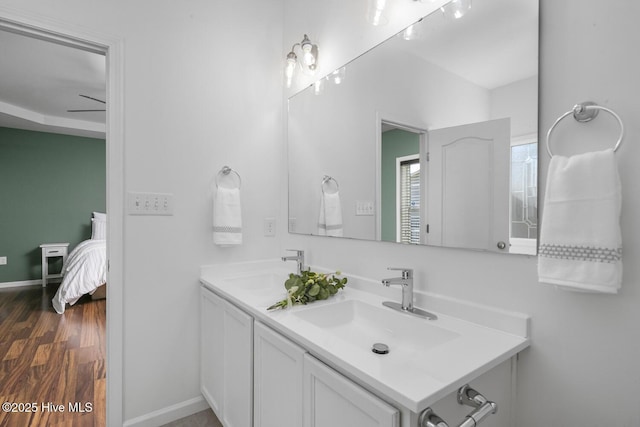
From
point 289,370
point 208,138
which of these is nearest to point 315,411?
point 289,370

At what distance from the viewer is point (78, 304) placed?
3.80 metres

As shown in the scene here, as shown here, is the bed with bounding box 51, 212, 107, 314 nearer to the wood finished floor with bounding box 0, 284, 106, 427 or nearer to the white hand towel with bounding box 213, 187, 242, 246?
the wood finished floor with bounding box 0, 284, 106, 427

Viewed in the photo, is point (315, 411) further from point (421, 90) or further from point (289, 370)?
point (421, 90)

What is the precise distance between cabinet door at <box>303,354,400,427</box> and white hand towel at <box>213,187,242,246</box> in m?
1.01

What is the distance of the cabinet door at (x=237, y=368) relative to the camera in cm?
128

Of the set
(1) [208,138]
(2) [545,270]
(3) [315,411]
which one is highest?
(1) [208,138]

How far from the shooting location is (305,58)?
1.84m

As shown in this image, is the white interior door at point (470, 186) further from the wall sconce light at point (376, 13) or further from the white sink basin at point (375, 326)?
the wall sconce light at point (376, 13)

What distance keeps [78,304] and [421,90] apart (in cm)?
443

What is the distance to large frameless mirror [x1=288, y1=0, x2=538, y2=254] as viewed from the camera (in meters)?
0.96

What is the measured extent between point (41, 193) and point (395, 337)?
18.7ft

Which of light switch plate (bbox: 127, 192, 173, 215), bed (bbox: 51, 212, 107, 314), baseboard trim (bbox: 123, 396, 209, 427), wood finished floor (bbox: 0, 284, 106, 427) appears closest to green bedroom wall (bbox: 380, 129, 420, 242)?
light switch plate (bbox: 127, 192, 173, 215)

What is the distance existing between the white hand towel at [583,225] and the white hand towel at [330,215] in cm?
97

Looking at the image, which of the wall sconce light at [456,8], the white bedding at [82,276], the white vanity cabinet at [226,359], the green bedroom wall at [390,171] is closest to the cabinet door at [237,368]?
the white vanity cabinet at [226,359]
